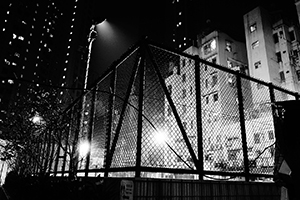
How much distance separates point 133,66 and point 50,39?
103038 mm

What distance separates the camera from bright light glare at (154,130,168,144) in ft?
10.00

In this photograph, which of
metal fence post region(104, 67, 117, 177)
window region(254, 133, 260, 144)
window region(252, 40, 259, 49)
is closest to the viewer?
metal fence post region(104, 67, 117, 177)

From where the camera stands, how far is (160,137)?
122 inches

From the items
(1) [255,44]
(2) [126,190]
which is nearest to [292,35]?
(1) [255,44]

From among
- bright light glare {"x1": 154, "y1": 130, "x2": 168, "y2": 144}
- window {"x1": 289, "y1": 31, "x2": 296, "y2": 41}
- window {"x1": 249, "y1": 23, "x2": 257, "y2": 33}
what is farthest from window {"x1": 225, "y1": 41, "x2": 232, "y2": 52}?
bright light glare {"x1": 154, "y1": 130, "x2": 168, "y2": 144}

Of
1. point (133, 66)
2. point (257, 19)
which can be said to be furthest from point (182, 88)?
point (257, 19)

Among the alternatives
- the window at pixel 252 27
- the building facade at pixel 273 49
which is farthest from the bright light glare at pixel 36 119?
the window at pixel 252 27

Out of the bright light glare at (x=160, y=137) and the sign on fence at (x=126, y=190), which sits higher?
the bright light glare at (x=160, y=137)

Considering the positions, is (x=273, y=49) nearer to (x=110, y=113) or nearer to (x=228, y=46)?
(x=228, y=46)

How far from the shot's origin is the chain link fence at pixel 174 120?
2982 millimetres

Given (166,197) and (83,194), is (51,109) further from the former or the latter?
(166,197)

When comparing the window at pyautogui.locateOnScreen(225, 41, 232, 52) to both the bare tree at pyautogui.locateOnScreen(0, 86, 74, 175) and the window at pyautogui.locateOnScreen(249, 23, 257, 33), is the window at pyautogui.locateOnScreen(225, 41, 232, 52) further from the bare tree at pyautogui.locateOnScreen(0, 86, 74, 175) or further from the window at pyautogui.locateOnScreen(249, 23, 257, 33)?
the bare tree at pyautogui.locateOnScreen(0, 86, 74, 175)

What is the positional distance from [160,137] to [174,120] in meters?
0.37

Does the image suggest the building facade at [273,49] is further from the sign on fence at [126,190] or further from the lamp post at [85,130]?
the sign on fence at [126,190]
